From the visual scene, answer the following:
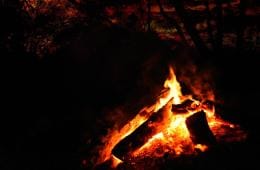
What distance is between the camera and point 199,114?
222 inches

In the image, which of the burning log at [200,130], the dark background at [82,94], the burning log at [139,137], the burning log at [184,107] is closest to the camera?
the dark background at [82,94]

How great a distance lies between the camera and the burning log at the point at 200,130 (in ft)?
18.2

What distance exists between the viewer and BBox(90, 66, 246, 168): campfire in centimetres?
541

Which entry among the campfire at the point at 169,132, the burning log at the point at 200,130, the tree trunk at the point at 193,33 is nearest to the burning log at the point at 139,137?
the campfire at the point at 169,132

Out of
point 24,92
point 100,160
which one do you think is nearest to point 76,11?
point 24,92

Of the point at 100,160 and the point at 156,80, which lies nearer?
the point at 100,160

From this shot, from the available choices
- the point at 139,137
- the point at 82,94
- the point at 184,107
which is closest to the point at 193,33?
the point at 184,107

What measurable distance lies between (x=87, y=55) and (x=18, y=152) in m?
1.90

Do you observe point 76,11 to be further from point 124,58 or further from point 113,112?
point 113,112

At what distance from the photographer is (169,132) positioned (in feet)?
19.5

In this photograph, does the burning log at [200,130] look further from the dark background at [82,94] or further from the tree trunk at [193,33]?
the tree trunk at [193,33]

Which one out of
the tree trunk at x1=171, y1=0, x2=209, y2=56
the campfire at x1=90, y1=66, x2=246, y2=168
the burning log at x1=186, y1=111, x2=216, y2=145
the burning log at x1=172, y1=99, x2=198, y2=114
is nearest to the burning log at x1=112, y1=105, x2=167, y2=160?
the campfire at x1=90, y1=66, x2=246, y2=168

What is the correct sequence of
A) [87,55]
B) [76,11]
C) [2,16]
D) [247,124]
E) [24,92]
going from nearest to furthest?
1. [24,92]
2. [87,55]
3. [247,124]
4. [2,16]
5. [76,11]

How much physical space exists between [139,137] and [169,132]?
66cm
